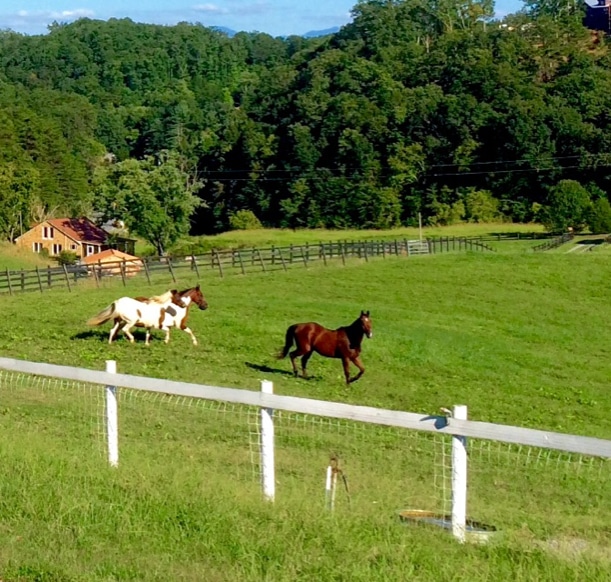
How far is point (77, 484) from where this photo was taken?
7453 millimetres

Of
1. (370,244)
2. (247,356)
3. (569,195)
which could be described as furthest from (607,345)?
(569,195)

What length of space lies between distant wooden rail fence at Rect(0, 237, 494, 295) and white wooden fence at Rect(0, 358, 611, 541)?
26.3 meters

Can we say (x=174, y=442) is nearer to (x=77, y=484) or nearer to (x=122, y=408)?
(x=122, y=408)

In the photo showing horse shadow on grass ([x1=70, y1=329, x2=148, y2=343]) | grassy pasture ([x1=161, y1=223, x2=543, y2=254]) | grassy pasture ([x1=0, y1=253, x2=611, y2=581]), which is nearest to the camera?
grassy pasture ([x1=0, y1=253, x2=611, y2=581])

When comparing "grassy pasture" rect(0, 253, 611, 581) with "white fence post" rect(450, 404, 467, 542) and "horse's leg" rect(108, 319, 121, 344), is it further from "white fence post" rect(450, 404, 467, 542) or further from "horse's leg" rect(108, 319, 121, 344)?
"horse's leg" rect(108, 319, 121, 344)

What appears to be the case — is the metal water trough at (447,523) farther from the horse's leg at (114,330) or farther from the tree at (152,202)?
the tree at (152,202)

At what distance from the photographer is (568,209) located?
76.9 meters

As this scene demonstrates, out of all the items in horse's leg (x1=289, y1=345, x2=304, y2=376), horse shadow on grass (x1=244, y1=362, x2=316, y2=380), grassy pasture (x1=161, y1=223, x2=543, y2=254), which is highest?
horse's leg (x1=289, y1=345, x2=304, y2=376)

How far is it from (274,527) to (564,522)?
9.17ft

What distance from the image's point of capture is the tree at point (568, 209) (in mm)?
76750

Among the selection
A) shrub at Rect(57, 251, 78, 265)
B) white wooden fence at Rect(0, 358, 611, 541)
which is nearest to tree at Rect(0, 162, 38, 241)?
A: shrub at Rect(57, 251, 78, 265)

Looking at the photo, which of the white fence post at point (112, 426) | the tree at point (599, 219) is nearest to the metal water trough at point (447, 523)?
the white fence post at point (112, 426)

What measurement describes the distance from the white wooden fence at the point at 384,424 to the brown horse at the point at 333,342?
1158 cm

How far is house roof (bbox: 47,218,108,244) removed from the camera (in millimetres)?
87562
